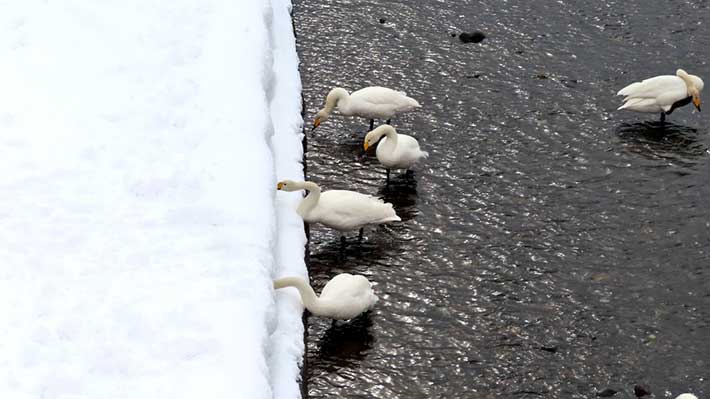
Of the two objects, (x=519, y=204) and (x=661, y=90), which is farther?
(x=661, y=90)

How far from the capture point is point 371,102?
17547 millimetres

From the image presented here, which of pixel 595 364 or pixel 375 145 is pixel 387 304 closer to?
pixel 595 364

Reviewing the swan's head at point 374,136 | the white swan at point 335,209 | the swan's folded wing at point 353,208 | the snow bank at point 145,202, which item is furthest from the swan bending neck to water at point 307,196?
the swan's head at point 374,136

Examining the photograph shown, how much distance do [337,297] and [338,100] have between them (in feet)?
19.3

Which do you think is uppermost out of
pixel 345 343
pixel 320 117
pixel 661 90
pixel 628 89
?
pixel 661 90

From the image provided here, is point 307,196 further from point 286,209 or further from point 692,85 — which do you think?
point 692,85

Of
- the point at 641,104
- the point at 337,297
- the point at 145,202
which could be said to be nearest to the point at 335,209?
the point at 337,297

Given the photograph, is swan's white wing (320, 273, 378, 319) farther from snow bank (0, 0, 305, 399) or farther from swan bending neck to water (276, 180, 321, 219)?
swan bending neck to water (276, 180, 321, 219)

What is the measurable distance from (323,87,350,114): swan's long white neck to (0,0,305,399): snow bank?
699 millimetres

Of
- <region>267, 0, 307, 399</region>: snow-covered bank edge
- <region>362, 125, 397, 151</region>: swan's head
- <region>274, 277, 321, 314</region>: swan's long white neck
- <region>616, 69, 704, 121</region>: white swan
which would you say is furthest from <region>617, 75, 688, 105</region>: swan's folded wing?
<region>274, 277, 321, 314</region>: swan's long white neck

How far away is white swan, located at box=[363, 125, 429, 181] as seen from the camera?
52.8ft

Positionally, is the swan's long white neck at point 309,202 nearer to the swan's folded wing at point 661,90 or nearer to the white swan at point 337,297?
the white swan at point 337,297

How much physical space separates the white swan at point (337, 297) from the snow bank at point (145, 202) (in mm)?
189

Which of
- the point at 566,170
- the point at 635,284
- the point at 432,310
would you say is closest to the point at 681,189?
the point at 566,170
